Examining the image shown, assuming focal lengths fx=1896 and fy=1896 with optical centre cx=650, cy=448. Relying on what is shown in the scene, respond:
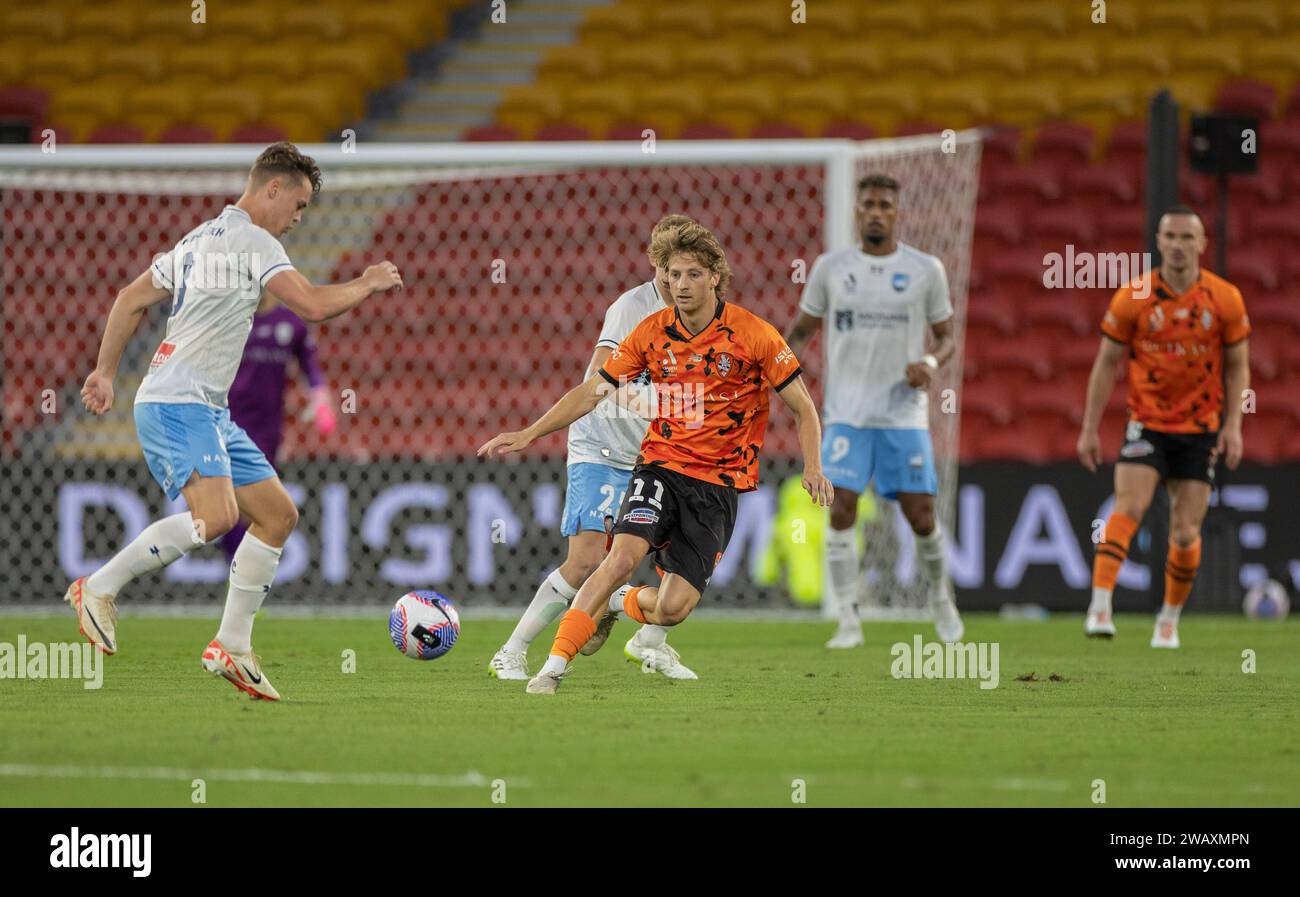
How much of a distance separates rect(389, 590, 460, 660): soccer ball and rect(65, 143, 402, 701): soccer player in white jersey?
611mm

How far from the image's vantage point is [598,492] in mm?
7523

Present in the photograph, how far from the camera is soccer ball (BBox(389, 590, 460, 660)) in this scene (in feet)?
23.8

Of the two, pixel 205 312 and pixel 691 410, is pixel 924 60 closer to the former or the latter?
pixel 691 410

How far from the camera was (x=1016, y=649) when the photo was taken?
30.6 feet

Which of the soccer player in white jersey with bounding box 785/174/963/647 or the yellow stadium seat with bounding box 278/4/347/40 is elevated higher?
the yellow stadium seat with bounding box 278/4/347/40

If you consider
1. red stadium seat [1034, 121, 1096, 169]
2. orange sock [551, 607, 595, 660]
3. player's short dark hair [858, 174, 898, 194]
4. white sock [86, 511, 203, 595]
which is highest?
red stadium seat [1034, 121, 1096, 169]

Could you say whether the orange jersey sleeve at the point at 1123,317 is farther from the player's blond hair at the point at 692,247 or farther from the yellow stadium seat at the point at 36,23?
the yellow stadium seat at the point at 36,23

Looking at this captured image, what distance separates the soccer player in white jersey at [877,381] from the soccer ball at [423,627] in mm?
2810

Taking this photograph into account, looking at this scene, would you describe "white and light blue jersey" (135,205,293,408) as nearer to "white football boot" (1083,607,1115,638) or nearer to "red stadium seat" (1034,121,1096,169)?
"white football boot" (1083,607,1115,638)

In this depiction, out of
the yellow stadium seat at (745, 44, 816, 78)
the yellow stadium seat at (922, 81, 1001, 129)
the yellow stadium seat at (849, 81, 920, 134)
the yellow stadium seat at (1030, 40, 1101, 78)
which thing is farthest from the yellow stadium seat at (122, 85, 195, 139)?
the yellow stadium seat at (1030, 40, 1101, 78)

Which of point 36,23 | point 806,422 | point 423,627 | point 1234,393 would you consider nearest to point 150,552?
point 423,627

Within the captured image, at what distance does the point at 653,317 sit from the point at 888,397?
9.95ft

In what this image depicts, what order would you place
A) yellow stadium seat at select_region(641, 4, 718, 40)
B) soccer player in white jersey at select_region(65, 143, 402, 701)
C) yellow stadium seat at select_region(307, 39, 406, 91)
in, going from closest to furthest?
soccer player in white jersey at select_region(65, 143, 402, 701)
yellow stadium seat at select_region(307, 39, 406, 91)
yellow stadium seat at select_region(641, 4, 718, 40)
